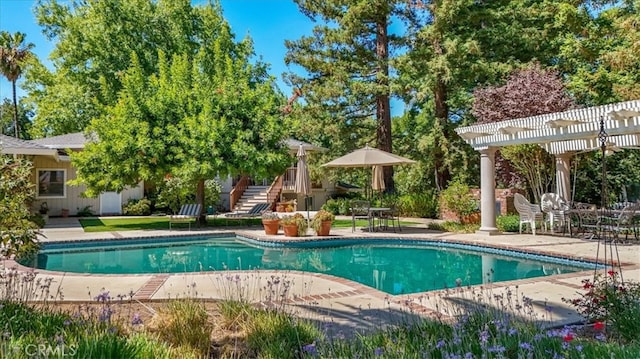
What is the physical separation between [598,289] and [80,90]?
28.6 metres

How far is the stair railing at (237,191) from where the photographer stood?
25.4 meters

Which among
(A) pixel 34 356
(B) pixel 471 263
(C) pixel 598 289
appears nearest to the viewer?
(A) pixel 34 356

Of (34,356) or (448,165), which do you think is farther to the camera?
(448,165)

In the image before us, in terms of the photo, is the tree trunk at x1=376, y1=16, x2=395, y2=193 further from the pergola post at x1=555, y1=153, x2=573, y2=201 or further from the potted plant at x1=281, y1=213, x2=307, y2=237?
the potted plant at x1=281, y1=213, x2=307, y2=237

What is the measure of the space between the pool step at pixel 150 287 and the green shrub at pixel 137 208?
16.7m

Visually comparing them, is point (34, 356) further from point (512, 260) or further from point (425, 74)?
point (425, 74)

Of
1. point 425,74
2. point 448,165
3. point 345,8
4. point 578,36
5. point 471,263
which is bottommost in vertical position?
point 471,263

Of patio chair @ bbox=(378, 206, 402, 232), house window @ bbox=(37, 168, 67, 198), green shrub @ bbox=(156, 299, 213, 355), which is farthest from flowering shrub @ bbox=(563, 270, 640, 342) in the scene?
house window @ bbox=(37, 168, 67, 198)

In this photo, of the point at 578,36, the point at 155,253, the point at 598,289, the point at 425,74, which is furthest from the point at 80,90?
the point at 598,289

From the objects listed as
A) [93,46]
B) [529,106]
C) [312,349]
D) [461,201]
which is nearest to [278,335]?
[312,349]

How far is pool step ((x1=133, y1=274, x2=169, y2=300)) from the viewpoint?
6216 millimetres

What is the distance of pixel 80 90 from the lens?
2656 cm

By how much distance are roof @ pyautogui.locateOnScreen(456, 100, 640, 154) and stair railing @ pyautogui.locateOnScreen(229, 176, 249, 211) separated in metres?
14.8

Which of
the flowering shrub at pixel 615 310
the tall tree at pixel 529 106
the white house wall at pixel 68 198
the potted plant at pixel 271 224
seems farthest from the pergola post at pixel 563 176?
the white house wall at pixel 68 198
